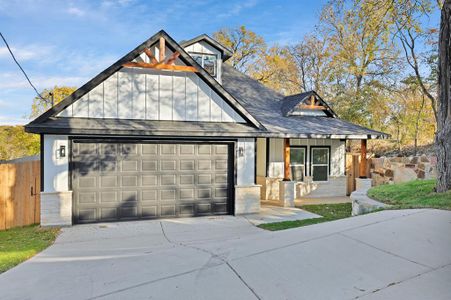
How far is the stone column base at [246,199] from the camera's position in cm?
977

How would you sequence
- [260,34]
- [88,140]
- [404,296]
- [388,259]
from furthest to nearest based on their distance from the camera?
[260,34]
[88,140]
[388,259]
[404,296]

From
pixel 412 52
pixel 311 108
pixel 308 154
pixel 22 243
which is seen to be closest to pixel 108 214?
pixel 22 243

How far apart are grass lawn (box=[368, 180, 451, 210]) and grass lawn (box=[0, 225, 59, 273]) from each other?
303 inches

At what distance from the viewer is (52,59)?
17281 millimetres

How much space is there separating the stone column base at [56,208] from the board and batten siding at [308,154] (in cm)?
802

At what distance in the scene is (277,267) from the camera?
164 inches


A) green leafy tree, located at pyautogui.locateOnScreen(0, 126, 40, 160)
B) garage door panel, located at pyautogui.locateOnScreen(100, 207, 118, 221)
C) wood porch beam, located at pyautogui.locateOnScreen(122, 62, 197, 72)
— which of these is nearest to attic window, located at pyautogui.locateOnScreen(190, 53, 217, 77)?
wood porch beam, located at pyautogui.locateOnScreen(122, 62, 197, 72)

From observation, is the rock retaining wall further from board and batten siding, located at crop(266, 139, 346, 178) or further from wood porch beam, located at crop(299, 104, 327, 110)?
wood porch beam, located at crop(299, 104, 327, 110)

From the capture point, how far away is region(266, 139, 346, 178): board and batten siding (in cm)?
1352

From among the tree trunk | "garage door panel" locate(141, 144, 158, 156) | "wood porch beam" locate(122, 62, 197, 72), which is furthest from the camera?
"garage door panel" locate(141, 144, 158, 156)

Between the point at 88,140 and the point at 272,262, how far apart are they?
20.6 feet

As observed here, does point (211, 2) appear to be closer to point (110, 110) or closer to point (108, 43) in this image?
point (108, 43)

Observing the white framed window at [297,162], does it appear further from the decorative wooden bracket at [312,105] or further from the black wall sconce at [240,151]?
the black wall sconce at [240,151]

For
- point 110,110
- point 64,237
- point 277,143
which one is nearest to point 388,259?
point 64,237
